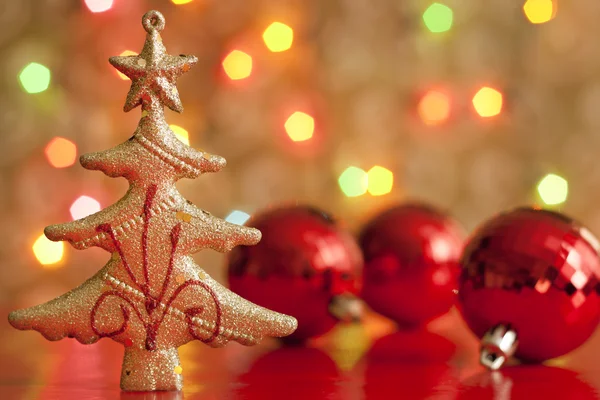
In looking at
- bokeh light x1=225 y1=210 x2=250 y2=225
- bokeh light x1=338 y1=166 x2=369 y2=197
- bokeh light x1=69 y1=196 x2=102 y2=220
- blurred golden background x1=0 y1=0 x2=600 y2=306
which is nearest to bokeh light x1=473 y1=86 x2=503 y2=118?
blurred golden background x1=0 y1=0 x2=600 y2=306

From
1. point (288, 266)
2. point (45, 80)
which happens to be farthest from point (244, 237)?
point (45, 80)

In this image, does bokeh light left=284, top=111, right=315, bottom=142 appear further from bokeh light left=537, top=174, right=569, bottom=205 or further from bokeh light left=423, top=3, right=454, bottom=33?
bokeh light left=537, top=174, right=569, bottom=205

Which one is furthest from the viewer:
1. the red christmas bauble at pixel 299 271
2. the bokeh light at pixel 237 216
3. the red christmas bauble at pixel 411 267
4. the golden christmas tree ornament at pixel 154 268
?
the bokeh light at pixel 237 216

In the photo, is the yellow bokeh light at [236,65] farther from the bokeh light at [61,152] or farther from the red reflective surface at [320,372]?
the red reflective surface at [320,372]

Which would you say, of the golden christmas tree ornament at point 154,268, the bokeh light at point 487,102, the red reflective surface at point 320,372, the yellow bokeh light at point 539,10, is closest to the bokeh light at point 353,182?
the bokeh light at point 487,102

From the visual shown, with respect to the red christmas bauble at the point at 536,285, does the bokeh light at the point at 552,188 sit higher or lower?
higher

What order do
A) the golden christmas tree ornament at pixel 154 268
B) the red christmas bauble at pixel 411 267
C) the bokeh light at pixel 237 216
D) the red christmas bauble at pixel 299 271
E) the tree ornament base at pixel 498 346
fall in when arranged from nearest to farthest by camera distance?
the golden christmas tree ornament at pixel 154 268 → the tree ornament base at pixel 498 346 → the red christmas bauble at pixel 299 271 → the red christmas bauble at pixel 411 267 → the bokeh light at pixel 237 216

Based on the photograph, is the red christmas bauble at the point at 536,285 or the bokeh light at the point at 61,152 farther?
the bokeh light at the point at 61,152

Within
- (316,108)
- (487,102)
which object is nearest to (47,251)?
(316,108)
